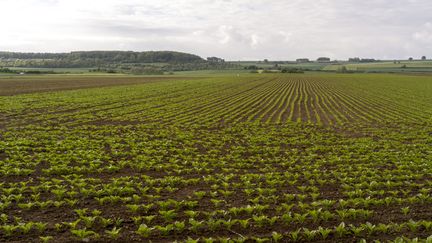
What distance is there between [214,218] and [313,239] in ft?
7.60

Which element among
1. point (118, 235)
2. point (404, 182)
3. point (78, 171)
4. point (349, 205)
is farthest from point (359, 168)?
point (78, 171)

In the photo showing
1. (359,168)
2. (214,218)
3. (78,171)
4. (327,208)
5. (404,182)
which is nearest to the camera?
(214,218)

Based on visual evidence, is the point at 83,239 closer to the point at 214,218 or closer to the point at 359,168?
the point at 214,218

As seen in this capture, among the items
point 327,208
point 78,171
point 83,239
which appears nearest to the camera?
point 83,239

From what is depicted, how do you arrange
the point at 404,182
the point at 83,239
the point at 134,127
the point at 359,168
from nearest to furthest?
the point at 83,239 < the point at 404,182 < the point at 359,168 < the point at 134,127

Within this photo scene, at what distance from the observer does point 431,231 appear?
7.81 meters

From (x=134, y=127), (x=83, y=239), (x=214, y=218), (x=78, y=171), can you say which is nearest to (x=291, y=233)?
(x=214, y=218)

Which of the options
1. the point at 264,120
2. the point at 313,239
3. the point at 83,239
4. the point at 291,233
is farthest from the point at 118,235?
the point at 264,120

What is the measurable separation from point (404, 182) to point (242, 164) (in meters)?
5.53

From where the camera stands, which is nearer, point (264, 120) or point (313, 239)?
point (313, 239)

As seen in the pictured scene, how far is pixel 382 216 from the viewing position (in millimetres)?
8641

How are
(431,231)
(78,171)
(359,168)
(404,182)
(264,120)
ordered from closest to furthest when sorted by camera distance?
(431,231)
(404,182)
(78,171)
(359,168)
(264,120)

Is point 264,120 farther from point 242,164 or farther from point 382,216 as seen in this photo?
point 382,216

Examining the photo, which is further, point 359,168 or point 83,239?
point 359,168
